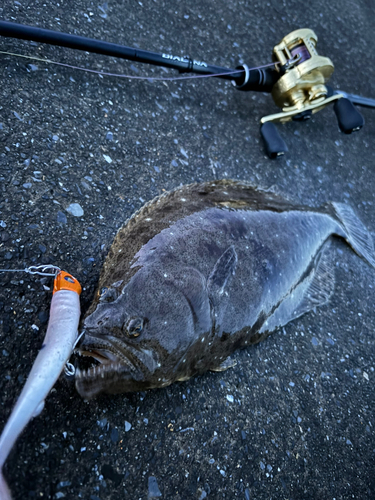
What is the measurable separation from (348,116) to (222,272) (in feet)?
7.97

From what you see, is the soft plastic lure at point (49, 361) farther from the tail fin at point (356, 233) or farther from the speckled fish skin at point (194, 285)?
the tail fin at point (356, 233)

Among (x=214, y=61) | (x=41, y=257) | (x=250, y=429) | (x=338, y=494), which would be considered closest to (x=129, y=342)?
(x=41, y=257)

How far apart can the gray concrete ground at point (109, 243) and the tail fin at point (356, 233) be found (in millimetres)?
104

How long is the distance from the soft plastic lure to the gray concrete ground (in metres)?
0.26

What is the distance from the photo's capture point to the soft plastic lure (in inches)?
50.0

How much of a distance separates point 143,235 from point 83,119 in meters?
1.12

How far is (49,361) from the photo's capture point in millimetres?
1425

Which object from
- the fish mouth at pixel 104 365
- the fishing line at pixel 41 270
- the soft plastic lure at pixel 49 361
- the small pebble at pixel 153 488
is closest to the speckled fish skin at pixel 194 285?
the fish mouth at pixel 104 365

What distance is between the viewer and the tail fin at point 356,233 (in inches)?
131

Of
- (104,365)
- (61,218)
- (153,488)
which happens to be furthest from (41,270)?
(153,488)

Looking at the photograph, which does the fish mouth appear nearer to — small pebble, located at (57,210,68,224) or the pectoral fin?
the pectoral fin

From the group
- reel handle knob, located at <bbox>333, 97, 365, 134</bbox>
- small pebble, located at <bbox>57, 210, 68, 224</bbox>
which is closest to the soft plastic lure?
small pebble, located at <bbox>57, 210, 68, 224</bbox>

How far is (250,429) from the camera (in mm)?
2271

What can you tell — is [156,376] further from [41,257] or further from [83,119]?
[83,119]
